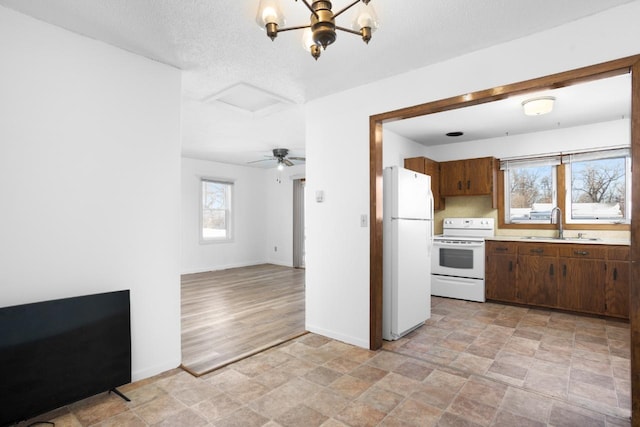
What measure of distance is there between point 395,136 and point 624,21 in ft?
10.0

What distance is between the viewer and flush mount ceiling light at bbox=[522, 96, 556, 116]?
346 centimetres

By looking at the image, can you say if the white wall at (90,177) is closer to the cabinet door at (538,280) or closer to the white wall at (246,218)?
the cabinet door at (538,280)

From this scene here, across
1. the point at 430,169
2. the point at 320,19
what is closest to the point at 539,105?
the point at 430,169

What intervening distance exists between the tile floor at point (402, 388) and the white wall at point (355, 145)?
1.29 ft

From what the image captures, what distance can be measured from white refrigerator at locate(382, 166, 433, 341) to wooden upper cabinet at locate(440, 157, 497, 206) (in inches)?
79.7

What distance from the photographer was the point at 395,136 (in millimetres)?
4957

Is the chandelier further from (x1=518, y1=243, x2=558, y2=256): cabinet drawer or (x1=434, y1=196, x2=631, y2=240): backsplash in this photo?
(x1=434, y1=196, x2=631, y2=240): backsplash

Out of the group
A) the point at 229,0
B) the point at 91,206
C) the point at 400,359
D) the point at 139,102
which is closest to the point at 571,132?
the point at 400,359

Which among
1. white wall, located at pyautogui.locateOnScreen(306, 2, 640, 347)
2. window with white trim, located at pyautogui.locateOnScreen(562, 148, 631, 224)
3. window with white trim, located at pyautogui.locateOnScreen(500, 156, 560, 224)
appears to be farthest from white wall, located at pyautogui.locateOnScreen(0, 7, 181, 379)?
window with white trim, located at pyautogui.locateOnScreen(562, 148, 631, 224)

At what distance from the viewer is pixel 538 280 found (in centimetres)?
443

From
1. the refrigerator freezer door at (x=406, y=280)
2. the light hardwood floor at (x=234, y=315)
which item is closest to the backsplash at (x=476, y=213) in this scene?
the refrigerator freezer door at (x=406, y=280)

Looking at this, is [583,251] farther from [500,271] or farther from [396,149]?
[396,149]

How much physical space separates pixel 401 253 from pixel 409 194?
634mm

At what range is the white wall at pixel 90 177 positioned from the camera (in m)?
2.04
